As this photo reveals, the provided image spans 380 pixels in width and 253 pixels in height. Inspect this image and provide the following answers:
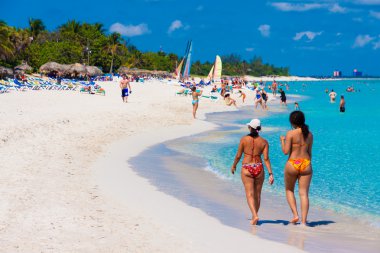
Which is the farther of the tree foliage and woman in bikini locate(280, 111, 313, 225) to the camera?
the tree foliage

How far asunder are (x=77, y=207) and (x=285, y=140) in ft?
10.1

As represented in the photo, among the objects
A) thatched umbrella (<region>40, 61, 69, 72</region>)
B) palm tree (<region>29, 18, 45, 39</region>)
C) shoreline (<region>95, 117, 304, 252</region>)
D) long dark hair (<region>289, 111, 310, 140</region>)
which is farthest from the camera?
palm tree (<region>29, 18, 45, 39</region>)

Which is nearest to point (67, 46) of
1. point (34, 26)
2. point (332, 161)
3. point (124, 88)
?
point (34, 26)

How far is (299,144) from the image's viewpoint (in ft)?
22.3

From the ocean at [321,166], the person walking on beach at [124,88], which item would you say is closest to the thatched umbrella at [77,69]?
the person walking on beach at [124,88]

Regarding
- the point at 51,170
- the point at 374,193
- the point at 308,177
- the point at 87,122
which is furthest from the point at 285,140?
the point at 87,122

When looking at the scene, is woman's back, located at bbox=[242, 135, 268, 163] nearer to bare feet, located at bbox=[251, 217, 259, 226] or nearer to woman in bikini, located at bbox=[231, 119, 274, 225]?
woman in bikini, located at bbox=[231, 119, 274, 225]

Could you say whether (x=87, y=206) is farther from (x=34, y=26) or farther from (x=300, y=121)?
(x=34, y=26)

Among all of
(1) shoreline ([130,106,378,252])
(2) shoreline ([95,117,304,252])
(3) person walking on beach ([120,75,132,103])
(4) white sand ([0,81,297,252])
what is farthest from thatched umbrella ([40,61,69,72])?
(1) shoreline ([130,106,378,252])

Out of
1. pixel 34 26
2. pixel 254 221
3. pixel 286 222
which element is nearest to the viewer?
pixel 254 221

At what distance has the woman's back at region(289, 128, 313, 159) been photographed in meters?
6.78

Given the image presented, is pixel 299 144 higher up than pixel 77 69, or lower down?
lower down

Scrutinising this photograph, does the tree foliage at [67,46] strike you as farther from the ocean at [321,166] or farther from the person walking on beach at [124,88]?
the ocean at [321,166]

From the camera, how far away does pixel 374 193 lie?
408 inches
